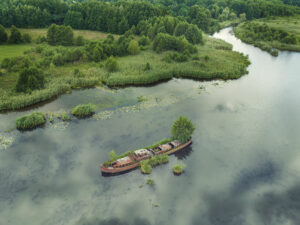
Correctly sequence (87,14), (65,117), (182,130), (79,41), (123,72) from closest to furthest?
1. (182,130)
2. (65,117)
3. (123,72)
4. (79,41)
5. (87,14)

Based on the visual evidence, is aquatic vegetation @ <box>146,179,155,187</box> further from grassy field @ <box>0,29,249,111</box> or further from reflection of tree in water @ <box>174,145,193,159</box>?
grassy field @ <box>0,29,249,111</box>

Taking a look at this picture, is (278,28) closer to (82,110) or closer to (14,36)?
(82,110)

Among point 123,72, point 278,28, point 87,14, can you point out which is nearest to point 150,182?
point 123,72

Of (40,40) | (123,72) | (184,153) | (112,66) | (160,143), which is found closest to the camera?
(184,153)

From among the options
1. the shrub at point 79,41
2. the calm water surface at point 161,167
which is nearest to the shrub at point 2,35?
the shrub at point 79,41

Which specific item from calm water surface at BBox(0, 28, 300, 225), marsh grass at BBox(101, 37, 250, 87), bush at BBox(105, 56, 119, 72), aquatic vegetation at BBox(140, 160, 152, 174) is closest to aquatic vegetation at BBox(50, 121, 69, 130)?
calm water surface at BBox(0, 28, 300, 225)

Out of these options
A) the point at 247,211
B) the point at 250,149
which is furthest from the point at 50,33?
the point at 247,211
